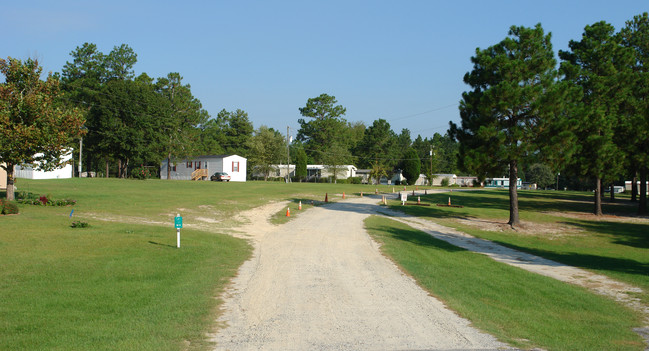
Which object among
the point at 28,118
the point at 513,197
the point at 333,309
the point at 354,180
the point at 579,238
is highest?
the point at 28,118

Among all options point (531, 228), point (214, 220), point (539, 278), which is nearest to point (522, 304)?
point (539, 278)

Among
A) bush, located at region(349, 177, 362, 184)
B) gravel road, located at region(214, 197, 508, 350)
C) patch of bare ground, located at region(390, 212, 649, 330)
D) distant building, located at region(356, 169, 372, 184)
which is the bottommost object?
patch of bare ground, located at region(390, 212, 649, 330)

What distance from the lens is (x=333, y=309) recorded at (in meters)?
8.04

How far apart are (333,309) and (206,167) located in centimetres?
6404

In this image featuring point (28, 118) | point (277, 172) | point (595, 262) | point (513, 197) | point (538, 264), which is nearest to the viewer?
point (538, 264)

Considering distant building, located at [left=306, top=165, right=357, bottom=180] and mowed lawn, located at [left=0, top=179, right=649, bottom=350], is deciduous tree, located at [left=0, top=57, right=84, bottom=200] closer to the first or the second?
mowed lawn, located at [left=0, top=179, right=649, bottom=350]

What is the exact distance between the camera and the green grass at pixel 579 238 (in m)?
16.2

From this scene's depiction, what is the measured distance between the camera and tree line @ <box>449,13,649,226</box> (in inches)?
1011

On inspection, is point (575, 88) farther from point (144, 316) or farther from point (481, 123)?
point (144, 316)

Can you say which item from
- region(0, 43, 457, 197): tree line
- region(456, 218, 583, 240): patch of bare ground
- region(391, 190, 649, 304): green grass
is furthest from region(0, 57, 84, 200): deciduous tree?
region(456, 218, 583, 240): patch of bare ground

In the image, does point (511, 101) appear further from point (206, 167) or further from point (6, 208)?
point (206, 167)

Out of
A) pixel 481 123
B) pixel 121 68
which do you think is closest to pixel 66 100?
pixel 121 68

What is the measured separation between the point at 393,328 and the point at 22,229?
13.7m

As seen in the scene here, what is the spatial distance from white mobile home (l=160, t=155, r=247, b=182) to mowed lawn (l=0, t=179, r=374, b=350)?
1905 inches
